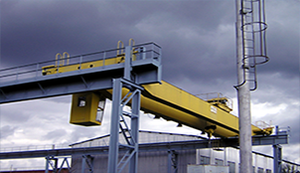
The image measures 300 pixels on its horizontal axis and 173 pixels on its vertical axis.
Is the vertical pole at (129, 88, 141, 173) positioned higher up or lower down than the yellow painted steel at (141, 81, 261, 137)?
lower down

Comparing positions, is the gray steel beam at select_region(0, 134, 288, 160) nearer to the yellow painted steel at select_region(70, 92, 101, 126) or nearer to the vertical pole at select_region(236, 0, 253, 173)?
the yellow painted steel at select_region(70, 92, 101, 126)

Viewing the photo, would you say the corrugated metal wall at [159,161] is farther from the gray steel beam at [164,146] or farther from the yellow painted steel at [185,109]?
the yellow painted steel at [185,109]

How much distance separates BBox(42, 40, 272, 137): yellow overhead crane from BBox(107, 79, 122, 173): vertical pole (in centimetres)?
298

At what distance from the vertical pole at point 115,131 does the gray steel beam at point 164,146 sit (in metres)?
11.3

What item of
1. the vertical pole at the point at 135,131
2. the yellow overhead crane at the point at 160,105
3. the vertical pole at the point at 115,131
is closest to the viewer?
the vertical pole at the point at 115,131

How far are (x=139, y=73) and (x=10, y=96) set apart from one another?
380 inches

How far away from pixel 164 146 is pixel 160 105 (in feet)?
50.1

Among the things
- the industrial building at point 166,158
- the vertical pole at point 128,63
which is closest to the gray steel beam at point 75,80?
the vertical pole at point 128,63

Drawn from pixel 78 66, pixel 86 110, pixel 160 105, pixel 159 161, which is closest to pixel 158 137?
pixel 159 161

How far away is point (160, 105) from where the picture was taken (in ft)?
73.6

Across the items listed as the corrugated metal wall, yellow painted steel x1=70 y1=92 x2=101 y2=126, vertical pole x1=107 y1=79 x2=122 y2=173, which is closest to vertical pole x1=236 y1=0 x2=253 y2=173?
vertical pole x1=107 y1=79 x2=122 y2=173

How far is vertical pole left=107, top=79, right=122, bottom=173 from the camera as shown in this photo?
15318mm

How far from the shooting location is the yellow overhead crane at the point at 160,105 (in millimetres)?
19516

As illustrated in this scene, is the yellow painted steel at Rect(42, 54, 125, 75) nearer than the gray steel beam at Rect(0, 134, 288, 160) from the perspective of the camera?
Yes
